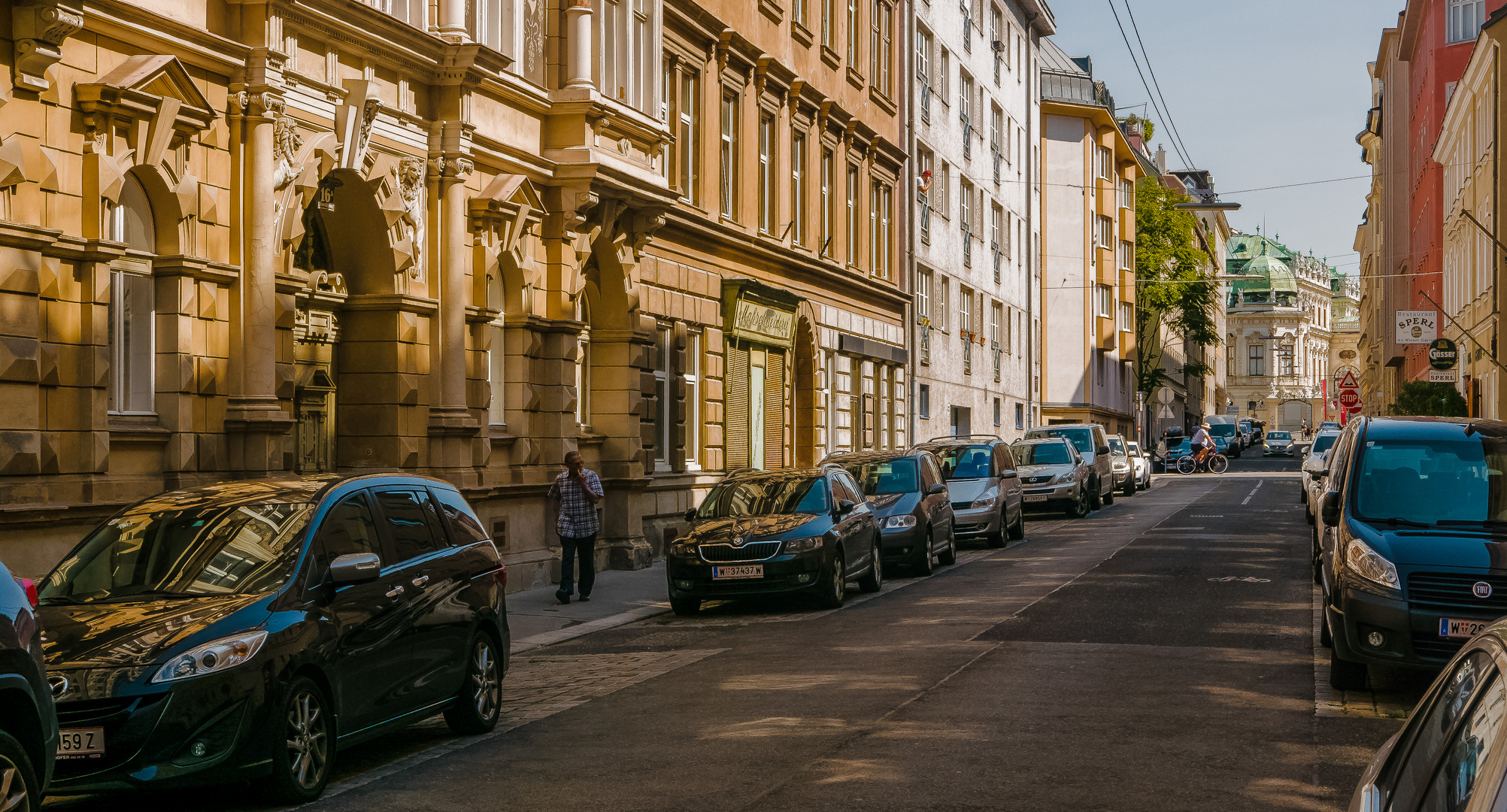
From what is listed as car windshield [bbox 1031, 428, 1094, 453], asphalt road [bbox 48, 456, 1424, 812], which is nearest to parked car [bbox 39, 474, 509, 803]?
asphalt road [bbox 48, 456, 1424, 812]

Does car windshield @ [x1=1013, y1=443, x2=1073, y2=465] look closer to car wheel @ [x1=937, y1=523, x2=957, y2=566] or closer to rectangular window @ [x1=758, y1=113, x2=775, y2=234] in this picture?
rectangular window @ [x1=758, y1=113, x2=775, y2=234]

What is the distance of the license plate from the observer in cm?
1016

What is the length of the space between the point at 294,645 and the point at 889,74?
34.3m

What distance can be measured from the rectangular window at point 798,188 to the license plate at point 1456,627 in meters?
23.1

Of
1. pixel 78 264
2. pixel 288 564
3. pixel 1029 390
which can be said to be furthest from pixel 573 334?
pixel 1029 390

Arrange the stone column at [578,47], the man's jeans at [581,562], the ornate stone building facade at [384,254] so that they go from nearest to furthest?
the ornate stone building facade at [384,254]
the man's jeans at [581,562]
the stone column at [578,47]

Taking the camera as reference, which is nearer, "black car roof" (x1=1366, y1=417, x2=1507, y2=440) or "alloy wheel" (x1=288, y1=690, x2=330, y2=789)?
"alloy wheel" (x1=288, y1=690, x2=330, y2=789)

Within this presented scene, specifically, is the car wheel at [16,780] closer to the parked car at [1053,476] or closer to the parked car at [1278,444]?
the parked car at [1053,476]

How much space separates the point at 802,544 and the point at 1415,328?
1336 inches

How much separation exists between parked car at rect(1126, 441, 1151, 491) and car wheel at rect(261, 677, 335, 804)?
41830mm

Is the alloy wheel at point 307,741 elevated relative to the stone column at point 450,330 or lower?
lower

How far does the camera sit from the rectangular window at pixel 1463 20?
57.8 metres

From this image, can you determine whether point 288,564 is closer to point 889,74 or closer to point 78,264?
point 78,264

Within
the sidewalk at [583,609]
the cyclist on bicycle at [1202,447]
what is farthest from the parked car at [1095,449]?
the cyclist on bicycle at [1202,447]
